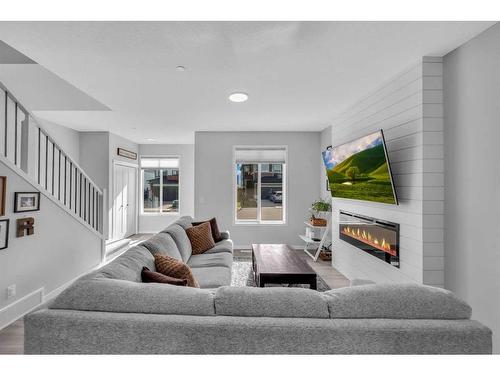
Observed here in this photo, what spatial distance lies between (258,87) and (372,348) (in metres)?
2.66

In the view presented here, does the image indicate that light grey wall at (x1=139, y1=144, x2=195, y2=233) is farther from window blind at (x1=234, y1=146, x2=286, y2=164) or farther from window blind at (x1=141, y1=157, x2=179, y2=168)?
window blind at (x1=234, y1=146, x2=286, y2=164)

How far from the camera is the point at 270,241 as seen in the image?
5.60 m

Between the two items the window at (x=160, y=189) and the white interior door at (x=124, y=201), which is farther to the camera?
the window at (x=160, y=189)

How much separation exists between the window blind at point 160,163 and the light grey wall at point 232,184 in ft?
7.22

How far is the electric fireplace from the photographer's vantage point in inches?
→ 108

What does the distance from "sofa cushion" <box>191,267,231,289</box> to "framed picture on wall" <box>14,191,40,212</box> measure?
180cm

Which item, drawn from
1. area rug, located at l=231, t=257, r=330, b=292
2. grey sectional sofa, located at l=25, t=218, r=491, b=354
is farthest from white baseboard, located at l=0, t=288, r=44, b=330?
area rug, located at l=231, t=257, r=330, b=292

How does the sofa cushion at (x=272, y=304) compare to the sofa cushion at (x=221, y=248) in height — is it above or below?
above

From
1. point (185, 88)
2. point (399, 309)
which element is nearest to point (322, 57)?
point (185, 88)

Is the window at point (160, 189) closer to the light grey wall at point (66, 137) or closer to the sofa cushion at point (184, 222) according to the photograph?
the light grey wall at point (66, 137)

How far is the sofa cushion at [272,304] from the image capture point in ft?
3.97

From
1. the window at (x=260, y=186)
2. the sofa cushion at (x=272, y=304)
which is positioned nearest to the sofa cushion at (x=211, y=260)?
the sofa cushion at (x=272, y=304)

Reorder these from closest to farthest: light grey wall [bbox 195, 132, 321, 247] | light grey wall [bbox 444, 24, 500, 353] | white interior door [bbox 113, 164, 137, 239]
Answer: light grey wall [bbox 444, 24, 500, 353]
light grey wall [bbox 195, 132, 321, 247]
white interior door [bbox 113, 164, 137, 239]

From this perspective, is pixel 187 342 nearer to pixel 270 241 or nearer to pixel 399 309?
pixel 399 309
